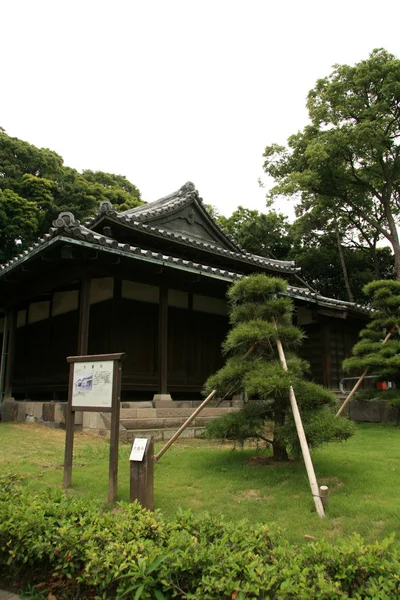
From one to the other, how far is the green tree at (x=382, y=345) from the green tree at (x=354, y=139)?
15390 mm

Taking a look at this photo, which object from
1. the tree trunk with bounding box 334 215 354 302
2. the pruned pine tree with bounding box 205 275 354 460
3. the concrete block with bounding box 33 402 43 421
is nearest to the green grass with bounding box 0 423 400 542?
the pruned pine tree with bounding box 205 275 354 460

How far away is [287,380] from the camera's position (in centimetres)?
572

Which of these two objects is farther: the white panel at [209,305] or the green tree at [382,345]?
the white panel at [209,305]

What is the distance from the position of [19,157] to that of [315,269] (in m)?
23.1

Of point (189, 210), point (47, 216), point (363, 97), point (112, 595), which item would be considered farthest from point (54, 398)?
point (363, 97)

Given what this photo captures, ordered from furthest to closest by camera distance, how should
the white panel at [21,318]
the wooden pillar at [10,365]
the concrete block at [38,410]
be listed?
1. the white panel at [21,318]
2. the wooden pillar at [10,365]
3. the concrete block at [38,410]

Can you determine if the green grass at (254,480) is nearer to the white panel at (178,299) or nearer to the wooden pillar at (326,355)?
the white panel at (178,299)

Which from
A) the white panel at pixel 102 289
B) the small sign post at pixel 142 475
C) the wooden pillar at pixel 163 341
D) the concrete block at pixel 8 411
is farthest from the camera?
the concrete block at pixel 8 411

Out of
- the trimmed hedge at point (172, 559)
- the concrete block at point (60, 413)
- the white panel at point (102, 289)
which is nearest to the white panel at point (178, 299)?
the white panel at point (102, 289)

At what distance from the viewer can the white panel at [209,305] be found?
13773 millimetres

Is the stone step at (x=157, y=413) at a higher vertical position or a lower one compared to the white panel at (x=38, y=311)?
lower

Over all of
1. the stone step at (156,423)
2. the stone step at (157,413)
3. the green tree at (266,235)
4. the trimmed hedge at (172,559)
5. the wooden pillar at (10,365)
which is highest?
→ the green tree at (266,235)

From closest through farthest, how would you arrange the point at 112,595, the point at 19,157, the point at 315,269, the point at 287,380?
the point at 112,595 → the point at 287,380 → the point at 19,157 → the point at 315,269

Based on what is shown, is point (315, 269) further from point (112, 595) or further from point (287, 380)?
point (112, 595)
